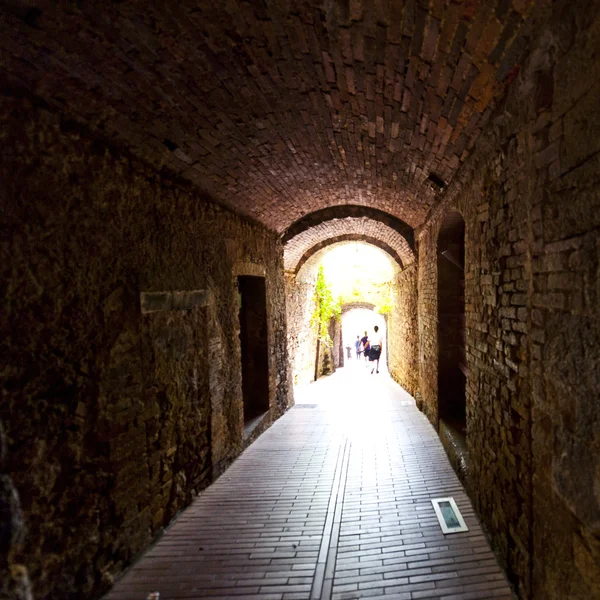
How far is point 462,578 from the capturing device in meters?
3.00

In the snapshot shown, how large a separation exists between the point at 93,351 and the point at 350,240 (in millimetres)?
8301

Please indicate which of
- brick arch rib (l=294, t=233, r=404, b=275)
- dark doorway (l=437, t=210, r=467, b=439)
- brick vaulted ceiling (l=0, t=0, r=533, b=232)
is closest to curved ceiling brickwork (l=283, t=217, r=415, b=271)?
brick arch rib (l=294, t=233, r=404, b=275)

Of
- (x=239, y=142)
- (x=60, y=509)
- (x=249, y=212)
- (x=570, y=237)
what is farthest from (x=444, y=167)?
(x=60, y=509)

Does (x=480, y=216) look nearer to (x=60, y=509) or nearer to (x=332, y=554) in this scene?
(x=332, y=554)

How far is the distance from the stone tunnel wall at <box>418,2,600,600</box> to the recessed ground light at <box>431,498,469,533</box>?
0.31 meters

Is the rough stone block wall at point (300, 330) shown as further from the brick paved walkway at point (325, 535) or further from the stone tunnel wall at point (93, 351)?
the stone tunnel wall at point (93, 351)

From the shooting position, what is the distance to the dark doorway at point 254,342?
739cm

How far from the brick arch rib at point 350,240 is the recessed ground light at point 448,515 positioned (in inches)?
261

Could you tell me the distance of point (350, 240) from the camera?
1053cm

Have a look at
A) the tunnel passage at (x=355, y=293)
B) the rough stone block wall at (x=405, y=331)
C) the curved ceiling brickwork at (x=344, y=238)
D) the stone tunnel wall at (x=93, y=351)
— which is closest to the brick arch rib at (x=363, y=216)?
the curved ceiling brickwork at (x=344, y=238)

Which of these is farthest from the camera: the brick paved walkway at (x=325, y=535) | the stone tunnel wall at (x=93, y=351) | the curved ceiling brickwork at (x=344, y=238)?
the curved ceiling brickwork at (x=344, y=238)

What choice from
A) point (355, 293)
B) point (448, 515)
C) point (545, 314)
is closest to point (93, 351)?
point (545, 314)

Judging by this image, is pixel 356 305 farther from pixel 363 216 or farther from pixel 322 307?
pixel 363 216

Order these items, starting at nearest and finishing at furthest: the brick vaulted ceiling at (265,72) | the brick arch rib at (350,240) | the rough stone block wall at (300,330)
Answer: the brick vaulted ceiling at (265,72) → the brick arch rib at (350,240) → the rough stone block wall at (300,330)
